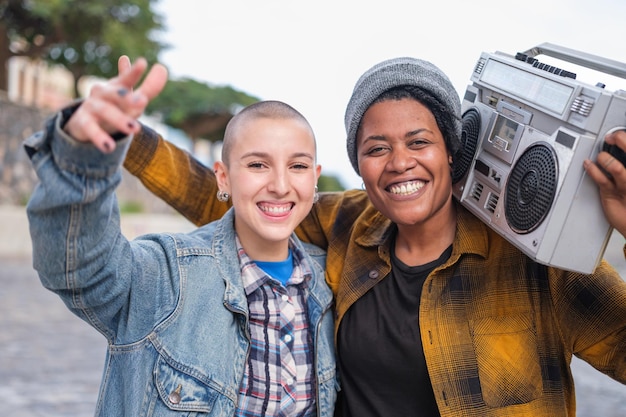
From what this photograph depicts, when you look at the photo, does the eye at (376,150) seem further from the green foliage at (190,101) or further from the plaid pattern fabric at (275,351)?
the green foliage at (190,101)

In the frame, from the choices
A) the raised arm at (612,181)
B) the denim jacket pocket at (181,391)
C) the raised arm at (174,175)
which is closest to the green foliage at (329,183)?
the raised arm at (174,175)

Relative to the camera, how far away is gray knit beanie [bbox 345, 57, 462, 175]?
2.09 m

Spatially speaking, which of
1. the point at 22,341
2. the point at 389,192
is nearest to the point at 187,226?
the point at 22,341

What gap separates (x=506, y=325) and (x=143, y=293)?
3.43 ft

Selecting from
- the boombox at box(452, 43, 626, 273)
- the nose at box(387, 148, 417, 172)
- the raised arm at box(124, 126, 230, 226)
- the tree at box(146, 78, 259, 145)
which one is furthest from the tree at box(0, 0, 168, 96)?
the boombox at box(452, 43, 626, 273)

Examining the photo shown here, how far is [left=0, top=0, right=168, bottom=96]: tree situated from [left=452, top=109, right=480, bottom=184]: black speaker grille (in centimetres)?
1202

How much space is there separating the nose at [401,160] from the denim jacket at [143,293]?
0.48 meters

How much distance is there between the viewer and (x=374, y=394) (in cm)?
203

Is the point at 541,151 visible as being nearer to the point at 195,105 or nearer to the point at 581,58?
the point at 581,58

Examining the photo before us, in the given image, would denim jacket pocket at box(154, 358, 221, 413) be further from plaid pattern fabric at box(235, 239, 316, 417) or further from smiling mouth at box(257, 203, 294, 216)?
smiling mouth at box(257, 203, 294, 216)

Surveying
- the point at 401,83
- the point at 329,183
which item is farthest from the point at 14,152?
the point at 401,83

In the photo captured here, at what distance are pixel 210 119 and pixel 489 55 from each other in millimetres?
22400

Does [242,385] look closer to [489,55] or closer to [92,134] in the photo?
[92,134]

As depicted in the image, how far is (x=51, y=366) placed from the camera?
5121 mm
